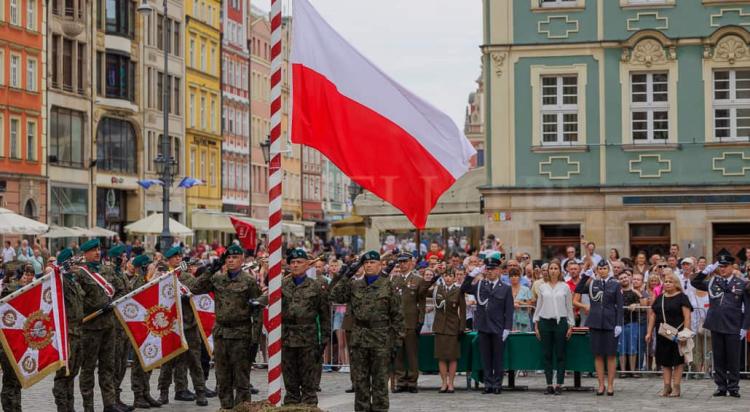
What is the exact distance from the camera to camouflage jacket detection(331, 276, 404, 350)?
16.8m

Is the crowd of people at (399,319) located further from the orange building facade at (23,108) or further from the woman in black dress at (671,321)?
the orange building facade at (23,108)

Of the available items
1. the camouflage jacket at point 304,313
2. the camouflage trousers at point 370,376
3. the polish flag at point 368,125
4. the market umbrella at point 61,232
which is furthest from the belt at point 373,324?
the market umbrella at point 61,232

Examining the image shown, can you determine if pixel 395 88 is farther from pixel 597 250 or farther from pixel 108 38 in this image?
pixel 108 38

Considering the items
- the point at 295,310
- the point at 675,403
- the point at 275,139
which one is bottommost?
the point at 675,403

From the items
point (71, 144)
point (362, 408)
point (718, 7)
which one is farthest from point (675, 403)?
point (71, 144)

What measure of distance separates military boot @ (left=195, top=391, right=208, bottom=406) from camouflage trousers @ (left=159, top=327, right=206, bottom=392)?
4cm

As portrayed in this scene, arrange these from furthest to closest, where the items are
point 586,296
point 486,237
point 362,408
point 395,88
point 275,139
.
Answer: point 486,237, point 586,296, point 395,88, point 362,408, point 275,139

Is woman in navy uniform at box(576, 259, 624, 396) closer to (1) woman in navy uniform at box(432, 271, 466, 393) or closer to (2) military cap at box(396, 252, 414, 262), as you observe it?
(1) woman in navy uniform at box(432, 271, 466, 393)

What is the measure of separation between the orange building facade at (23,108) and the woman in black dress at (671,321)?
1556 inches

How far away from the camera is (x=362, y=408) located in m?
16.5

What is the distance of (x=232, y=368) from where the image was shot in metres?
17.1

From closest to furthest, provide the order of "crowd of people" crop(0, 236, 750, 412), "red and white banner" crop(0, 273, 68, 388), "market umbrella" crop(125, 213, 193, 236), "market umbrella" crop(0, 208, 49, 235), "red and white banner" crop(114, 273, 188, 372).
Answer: "red and white banner" crop(0, 273, 68, 388) → "crowd of people" crop(0, 236, 750, 412) → "red and white banner" crop(114, 273, 188, 372) → "market umbrella" crop(0, 208, 49, 235) → "market umbrella" crop(125, 213, 193, 236)

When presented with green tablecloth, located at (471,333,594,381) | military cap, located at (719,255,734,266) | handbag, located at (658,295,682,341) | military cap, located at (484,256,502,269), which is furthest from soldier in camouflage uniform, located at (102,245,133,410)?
military cap, located at (719,255,734,266)

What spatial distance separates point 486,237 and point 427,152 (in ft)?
60.1
